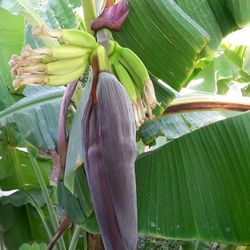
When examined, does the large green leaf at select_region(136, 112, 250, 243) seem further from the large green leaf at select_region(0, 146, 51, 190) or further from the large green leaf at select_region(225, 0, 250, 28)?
the large green leaf at select_region(0, 146, 51, 190)

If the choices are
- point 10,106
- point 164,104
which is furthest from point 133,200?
point 10,106

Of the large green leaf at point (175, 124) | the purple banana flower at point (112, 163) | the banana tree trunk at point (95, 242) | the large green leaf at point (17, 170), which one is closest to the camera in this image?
the purple banana flower at point (112, 163)

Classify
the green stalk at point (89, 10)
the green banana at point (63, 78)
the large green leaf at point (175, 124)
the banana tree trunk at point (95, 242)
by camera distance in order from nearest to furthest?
the green banana at point (63, 78)
the green stalk at point (89, 10)
the large green leaf at point (175, 124)
the banana tree trunk at point (95, 242)

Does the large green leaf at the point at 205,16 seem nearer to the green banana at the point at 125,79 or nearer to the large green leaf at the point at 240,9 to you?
the large green leaf at the point at 240,9

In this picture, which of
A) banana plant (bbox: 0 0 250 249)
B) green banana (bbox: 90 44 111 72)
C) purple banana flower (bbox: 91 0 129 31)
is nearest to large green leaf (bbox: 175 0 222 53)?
banana plant (bbox: 0 0 250 249)

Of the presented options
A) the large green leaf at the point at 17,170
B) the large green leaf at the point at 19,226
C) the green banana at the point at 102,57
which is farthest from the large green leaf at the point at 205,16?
the large green leaf at the point at 19,226

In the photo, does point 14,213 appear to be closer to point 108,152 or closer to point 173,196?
point 173,196
